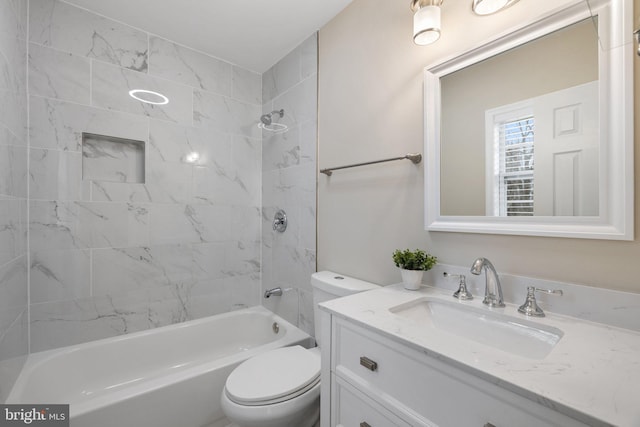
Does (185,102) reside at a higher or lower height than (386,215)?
higher

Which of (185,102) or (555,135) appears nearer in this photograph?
(555,135)

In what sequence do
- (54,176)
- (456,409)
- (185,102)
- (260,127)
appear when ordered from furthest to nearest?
(260,127)
(185,102)
(54,176)
(456,409)

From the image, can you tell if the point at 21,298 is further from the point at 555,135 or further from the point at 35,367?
the point at 555,135

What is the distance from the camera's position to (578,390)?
0.53 metres

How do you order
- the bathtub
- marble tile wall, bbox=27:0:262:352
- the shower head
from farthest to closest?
the shower head < marble tile wall, bbox=27:0:262:352 < the bathtub

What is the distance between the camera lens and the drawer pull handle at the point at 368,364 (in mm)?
843

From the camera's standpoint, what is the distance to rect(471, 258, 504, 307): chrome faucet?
0.97 meters

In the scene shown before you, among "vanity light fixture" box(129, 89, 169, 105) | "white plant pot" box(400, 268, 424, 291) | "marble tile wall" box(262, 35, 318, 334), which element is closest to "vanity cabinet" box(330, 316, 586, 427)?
"white plant pot" box(400, 268, 424, 291)

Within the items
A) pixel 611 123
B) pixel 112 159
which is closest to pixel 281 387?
pixel 611 123

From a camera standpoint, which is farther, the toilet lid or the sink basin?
the toilet lid

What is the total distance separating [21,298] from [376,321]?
1.84 metres

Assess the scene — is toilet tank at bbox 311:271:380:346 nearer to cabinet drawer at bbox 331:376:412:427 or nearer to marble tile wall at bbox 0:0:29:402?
cabinet drawer at bbox 331:376:412:427

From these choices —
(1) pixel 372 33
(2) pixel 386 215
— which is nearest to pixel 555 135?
(2) pixel 386 215

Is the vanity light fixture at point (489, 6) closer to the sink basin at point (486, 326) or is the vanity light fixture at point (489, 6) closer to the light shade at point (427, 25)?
the light shade at point (427, 25)
